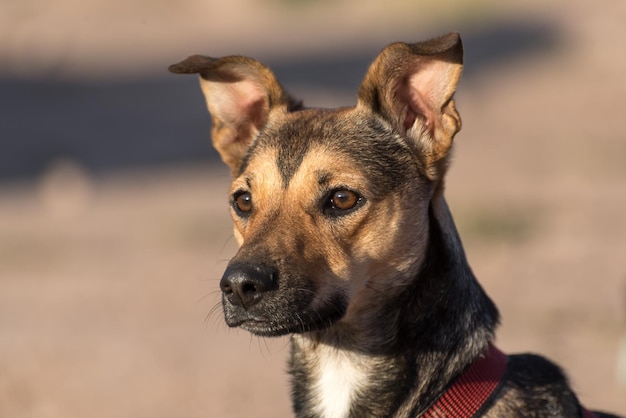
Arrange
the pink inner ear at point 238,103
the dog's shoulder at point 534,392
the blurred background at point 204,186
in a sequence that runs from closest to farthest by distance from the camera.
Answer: the dog's shoulder at point 534,392 → the pink inner ear at point 238,103 → the blurred background at point 204,186

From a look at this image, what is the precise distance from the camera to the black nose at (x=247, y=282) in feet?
15.2

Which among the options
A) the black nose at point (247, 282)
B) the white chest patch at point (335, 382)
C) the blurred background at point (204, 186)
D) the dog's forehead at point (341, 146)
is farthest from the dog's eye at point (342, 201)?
the blurred background at point (204, 186)

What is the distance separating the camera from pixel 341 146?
17.3 feet

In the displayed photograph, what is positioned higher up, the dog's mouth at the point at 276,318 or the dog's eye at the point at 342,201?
the dog's eye at the point at 342,201

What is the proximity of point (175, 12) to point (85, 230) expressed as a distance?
516 inches

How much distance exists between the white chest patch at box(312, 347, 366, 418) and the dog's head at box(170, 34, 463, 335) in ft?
0.74

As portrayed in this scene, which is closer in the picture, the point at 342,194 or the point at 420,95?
the point at 342,194

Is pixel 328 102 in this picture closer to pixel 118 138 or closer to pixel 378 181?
pixel 118 138

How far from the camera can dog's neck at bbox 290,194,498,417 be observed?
191 inches

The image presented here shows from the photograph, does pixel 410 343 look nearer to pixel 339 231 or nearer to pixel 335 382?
pixel 335 382

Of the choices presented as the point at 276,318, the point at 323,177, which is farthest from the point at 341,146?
the point at 276,318

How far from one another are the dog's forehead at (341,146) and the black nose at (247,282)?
2.06ft

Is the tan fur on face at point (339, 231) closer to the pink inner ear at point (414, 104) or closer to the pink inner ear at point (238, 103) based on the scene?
the pink inner ear at point (414, 104)

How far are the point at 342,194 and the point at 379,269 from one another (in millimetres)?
382
